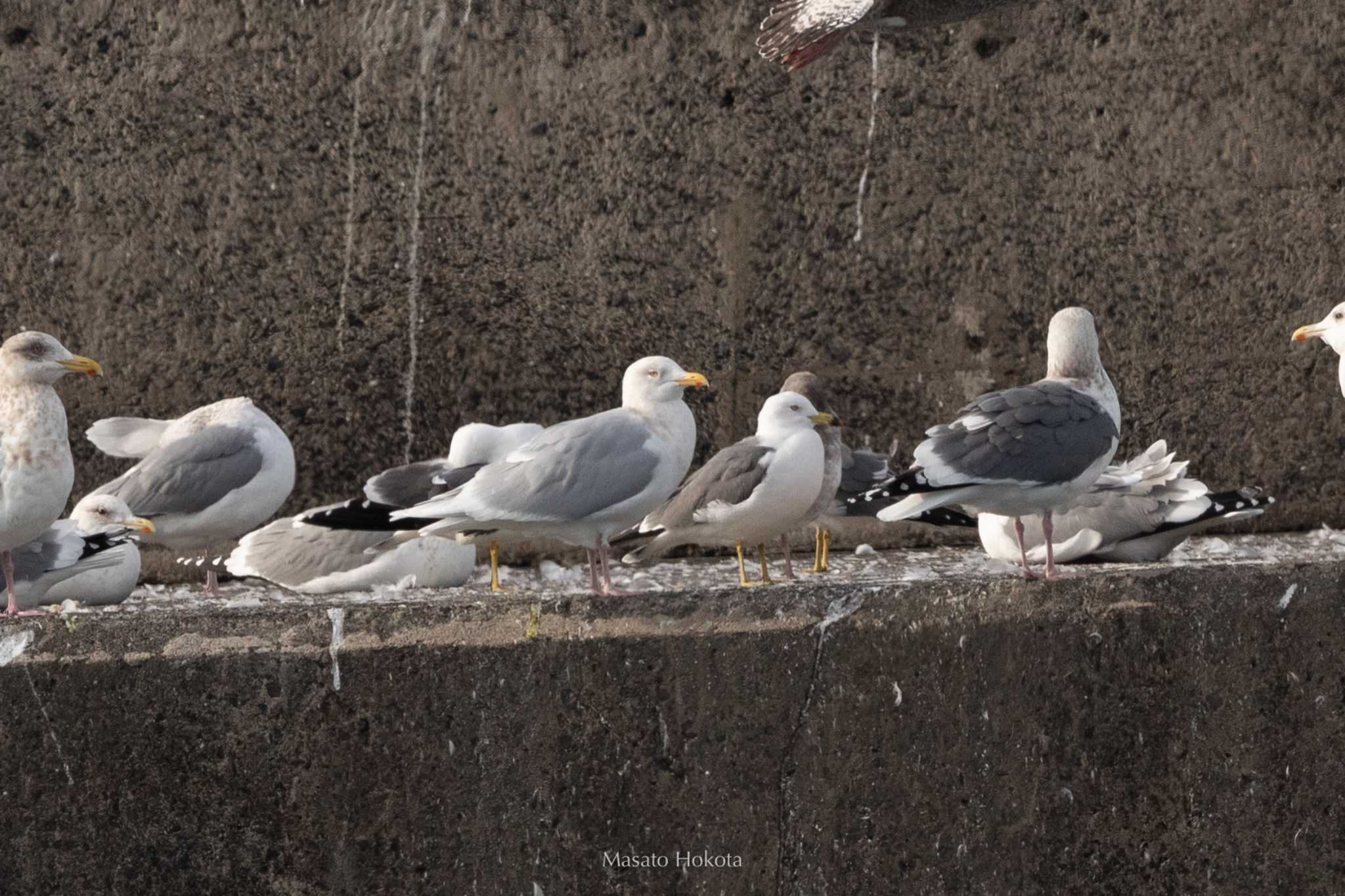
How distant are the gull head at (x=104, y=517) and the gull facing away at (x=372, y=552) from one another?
0.51 meters

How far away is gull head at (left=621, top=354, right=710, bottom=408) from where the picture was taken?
4668mm

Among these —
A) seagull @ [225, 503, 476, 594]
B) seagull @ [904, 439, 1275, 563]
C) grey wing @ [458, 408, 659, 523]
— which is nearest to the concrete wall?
seagull @ [225, 503, 476, 594]

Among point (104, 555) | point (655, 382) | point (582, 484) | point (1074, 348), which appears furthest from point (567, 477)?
point (1074, 348)

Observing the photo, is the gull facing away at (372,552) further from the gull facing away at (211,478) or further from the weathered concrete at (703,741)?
the weathered concrete at (703,741)

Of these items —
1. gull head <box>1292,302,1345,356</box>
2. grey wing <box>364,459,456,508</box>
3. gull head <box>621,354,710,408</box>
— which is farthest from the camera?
gull head <box>1292,302,1345,356</box>

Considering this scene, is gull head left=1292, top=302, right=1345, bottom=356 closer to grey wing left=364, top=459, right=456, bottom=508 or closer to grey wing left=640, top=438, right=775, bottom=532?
grey wing left=640, top=438, right=775, bottom=532

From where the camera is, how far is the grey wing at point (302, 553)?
5.49 m

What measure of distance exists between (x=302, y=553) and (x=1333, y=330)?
347 cm

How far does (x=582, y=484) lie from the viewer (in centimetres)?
438

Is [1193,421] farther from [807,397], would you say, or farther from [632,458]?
[632,458]

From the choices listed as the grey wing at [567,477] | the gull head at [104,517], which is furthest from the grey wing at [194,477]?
the grey wing at [567,477]

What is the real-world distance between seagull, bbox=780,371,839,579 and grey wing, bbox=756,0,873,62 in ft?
3.49

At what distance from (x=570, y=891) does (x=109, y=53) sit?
12.3 feet

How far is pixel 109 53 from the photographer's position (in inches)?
235
